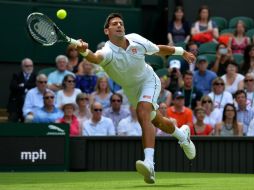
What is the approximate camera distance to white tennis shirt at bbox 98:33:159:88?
9980 mm

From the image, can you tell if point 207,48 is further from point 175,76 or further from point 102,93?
point 102,93

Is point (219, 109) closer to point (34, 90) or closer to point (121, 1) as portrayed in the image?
point (34, 90)

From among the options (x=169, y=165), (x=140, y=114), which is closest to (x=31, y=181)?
(x=140, y=114)

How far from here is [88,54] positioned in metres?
9.24

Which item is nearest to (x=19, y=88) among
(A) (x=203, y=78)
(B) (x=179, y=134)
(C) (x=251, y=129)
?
(A) (x=203, y=78)

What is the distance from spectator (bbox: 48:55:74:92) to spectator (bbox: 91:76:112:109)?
2.31 feet

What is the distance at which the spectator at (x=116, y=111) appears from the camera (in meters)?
14.8

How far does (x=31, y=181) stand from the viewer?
10.8m

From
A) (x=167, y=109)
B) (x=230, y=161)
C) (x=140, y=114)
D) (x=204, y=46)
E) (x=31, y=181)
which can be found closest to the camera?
(x=140, y=114)

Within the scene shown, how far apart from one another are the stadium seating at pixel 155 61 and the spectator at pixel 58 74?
7.79 ft

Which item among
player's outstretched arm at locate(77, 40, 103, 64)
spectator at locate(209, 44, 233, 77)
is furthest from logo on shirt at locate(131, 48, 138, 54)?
spectator at locate(209, 44, 233, 77)

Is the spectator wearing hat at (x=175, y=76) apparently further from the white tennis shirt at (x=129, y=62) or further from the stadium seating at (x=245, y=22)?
the white tennis shirt at (x=129, y=62)

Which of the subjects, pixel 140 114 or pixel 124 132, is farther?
pixel 124 132

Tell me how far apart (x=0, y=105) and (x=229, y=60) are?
4790mm
